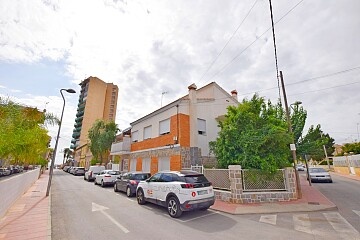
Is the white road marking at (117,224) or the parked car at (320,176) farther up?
the parked car at (320,176)

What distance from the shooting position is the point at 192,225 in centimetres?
657

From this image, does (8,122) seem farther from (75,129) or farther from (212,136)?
(75,129)

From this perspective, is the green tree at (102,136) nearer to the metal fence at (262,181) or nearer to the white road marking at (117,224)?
the white road marking at (117,224)

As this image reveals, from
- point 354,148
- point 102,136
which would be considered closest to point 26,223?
point 102,136

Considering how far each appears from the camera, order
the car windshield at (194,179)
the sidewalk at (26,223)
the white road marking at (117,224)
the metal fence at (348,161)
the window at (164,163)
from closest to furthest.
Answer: the sidewalk at (26,223)
the white road marking at (117,224)
the car windshield at (194,179)
the window at (164,163)
the metal fence at (348,161)

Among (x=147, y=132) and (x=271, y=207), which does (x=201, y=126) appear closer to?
(x=147, y=132)

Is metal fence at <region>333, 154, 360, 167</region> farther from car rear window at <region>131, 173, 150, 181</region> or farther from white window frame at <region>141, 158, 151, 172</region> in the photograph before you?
car rear window at <region>131, 173, 150, 181</region>

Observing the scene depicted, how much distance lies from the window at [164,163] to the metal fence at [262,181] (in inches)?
286

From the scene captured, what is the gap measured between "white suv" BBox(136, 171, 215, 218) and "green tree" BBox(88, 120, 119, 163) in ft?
83.5

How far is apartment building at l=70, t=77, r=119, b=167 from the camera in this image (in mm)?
71312

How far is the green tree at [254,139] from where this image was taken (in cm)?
1057

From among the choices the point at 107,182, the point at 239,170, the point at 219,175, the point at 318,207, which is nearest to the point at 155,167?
the point at 107,182

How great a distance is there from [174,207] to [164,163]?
29.3 ft

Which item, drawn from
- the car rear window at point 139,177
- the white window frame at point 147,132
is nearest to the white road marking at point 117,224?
the car rear window at point 139,177
